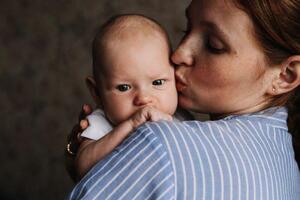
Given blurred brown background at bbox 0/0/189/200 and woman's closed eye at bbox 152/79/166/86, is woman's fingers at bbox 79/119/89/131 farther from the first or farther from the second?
blurred brown background at bbox 0/0/189/200

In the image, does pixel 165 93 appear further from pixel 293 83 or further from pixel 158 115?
pixel 293 83

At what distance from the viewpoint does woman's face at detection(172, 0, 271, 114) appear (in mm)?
1303

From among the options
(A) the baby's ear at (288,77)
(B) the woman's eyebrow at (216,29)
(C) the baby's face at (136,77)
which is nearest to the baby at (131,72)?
(C) the baby's face at (136,77)

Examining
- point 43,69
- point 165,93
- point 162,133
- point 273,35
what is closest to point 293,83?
point 273,35

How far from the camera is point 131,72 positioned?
1354 millimetres

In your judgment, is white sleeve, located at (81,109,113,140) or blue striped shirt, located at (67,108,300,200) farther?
white sleeve, located at (81,109,113,140)

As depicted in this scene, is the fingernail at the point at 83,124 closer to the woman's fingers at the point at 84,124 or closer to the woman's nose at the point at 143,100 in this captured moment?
the woman's fingers at the point at 84,124

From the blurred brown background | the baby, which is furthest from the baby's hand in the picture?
the blurred brown background

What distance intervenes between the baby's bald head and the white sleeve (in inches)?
3.5

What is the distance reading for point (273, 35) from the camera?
4.21ft

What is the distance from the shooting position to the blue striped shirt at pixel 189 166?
1.10m

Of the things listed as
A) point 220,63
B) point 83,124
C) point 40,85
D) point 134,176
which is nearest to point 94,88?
point 83,124

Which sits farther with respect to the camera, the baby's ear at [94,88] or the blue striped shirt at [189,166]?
the baby's ear at [94,88]

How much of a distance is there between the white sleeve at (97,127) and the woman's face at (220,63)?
0.63 ft
